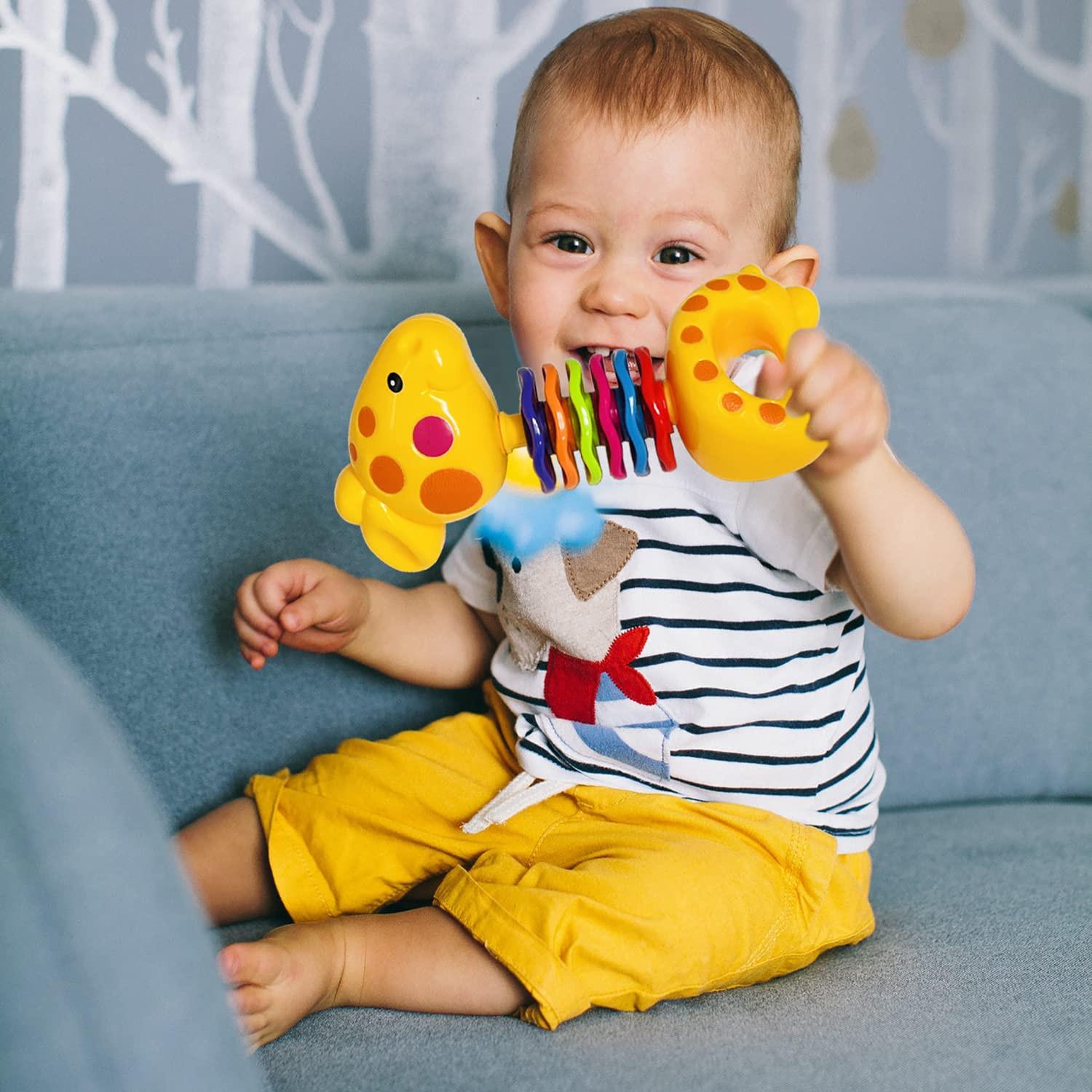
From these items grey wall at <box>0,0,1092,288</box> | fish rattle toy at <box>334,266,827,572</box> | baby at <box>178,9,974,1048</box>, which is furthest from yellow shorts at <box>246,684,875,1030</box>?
grey wall at <box>0,0,1092,288</box>

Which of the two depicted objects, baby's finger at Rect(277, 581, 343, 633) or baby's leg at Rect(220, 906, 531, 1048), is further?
baby's finger at Rect(277, 581, 343, 633)

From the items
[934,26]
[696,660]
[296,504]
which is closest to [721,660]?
Result: [696,660]

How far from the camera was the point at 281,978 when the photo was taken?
75 cm

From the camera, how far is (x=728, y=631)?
36.2 inches

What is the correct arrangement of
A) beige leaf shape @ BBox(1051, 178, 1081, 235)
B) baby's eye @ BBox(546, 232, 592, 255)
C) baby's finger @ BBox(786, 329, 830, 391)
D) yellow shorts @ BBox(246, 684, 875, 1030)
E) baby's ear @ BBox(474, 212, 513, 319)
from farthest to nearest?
beige leaf shape @ BBox(1051, 178, 1081, 235)
baby's ear @ BBox(474, 212, 513, 319)
baby's eye @ BBox(546, 232, 592, 255)
yellow shorts @ BBox(246, 684, 875, 1030)
baby's finger @ BBox(786, 329, 830, 391)

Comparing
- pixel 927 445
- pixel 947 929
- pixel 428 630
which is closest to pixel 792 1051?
pixel 947 929

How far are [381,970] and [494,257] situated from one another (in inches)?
21.3

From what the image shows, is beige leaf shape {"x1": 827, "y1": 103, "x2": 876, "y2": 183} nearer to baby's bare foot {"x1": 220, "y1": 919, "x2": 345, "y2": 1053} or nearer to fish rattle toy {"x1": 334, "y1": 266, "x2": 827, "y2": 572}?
fish rattle toy {"x1": 334, "y1": 266, "x2": 827, "y2": 572}

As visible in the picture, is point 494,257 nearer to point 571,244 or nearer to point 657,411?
point 571,244

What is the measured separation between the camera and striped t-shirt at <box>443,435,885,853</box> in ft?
3.01

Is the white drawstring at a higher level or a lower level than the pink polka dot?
lower

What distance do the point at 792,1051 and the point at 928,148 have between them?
45.3 inches

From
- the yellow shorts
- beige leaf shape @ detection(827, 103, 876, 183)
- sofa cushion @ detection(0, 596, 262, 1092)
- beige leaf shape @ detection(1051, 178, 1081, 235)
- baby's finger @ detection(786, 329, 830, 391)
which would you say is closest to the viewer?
sofa cushion @ detection(0, 596, 262, 1092)

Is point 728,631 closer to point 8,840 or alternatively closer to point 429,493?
point 429,493
